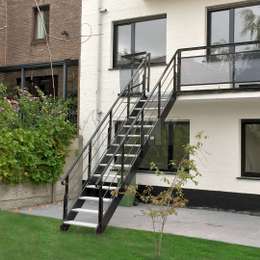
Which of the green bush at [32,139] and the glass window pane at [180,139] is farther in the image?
the glass window pane at [180,139]

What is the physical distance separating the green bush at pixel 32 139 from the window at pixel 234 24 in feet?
15.7

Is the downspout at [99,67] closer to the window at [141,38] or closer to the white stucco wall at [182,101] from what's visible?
the white stucco wall at [182,101]

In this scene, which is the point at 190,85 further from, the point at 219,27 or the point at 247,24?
the point at 247,24

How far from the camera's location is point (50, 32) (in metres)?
17.9

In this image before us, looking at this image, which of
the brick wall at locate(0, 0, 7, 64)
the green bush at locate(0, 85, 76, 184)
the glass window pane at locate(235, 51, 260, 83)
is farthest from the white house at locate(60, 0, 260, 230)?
the brick wall at locate(0, 0, 7, 64)

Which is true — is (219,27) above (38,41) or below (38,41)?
below

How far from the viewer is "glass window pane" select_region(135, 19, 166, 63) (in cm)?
→ 1453

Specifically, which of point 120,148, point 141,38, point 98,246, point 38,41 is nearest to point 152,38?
point 141,38

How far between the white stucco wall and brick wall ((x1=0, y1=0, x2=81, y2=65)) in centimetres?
87

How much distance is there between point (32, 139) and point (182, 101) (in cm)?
401

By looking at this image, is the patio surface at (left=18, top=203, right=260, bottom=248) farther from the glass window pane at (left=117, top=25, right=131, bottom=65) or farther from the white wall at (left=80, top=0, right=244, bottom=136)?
the glass window pane at (left=117, top=25, right=131, bottom=65)

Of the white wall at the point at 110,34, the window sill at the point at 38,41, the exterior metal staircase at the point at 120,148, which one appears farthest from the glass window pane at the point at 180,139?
the window sill at the point at 38,41

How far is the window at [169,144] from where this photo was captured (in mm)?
14023

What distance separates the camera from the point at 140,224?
10.9 m
